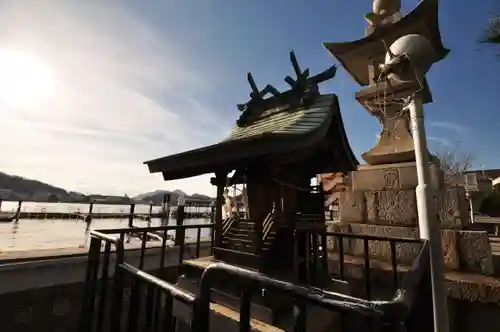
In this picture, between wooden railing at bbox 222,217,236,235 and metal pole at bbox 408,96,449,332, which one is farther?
wooden railing at bbox 222,217,236,235

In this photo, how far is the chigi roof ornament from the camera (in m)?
4.94

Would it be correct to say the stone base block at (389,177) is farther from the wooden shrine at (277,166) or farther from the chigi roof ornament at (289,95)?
the chigi roof ornament at (289,95)

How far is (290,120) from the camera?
15.1 feet

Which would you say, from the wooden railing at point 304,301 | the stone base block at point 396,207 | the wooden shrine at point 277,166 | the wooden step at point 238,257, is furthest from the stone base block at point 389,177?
the wooden railing at point 304,301

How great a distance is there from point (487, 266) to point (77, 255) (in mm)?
9783

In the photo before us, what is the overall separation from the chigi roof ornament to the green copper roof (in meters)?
0.15

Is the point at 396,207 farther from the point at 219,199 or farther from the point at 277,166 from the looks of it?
the point at 219,199

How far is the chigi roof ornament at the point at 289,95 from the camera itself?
4.94 meters

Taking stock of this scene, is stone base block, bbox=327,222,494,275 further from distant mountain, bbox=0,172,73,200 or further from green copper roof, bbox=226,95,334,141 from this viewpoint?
distant mountain, bbox=0,172,73,200

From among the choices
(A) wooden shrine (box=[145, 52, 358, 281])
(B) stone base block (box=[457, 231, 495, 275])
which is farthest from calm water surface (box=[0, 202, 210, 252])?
(B) stone base block (box=[457, 231, 495, 275])

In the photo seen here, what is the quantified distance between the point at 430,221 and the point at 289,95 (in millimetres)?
3388

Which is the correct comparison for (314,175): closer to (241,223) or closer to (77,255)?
(241,223)

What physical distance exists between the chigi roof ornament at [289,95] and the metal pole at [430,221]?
1.69 metres

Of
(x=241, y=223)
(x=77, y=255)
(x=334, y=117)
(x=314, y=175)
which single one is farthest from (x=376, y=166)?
(x=77, y=255)
